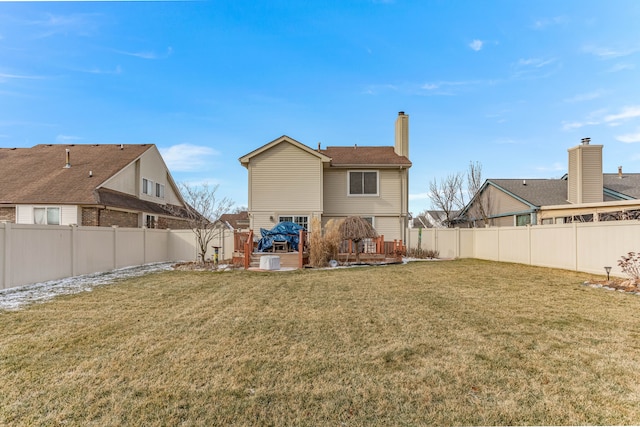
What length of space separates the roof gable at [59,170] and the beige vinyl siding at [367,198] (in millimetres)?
12068

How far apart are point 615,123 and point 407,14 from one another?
11.8 meters

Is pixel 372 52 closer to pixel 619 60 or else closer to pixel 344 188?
pixel 344 188

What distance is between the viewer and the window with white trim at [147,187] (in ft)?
66.9

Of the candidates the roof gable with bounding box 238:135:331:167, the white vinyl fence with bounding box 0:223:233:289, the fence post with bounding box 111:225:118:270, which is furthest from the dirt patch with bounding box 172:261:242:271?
the roof gable with bounding box 238:135:331:167

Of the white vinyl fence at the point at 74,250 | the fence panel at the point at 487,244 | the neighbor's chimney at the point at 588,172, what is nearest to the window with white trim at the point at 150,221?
the white vinyl fence at the point at 74,250

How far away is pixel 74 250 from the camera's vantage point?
10117mm

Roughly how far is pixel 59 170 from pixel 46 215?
391cm

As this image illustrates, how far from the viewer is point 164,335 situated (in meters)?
4.41

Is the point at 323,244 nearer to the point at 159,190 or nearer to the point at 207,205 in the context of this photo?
the point at 207,205

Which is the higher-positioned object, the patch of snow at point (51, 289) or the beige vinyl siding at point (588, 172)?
the beige vinyl siding at point (588, 172)

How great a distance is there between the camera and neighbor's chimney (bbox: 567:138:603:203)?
54.1 feet

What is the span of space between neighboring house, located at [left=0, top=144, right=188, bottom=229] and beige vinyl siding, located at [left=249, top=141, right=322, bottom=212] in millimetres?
7466

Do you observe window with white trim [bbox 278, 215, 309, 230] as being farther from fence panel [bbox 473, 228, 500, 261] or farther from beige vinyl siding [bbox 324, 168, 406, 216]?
fence panel [bbox 473, 228, 500, 261]

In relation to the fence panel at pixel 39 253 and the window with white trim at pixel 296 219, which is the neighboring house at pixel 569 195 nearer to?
the window with white trim at pixel 296 219
